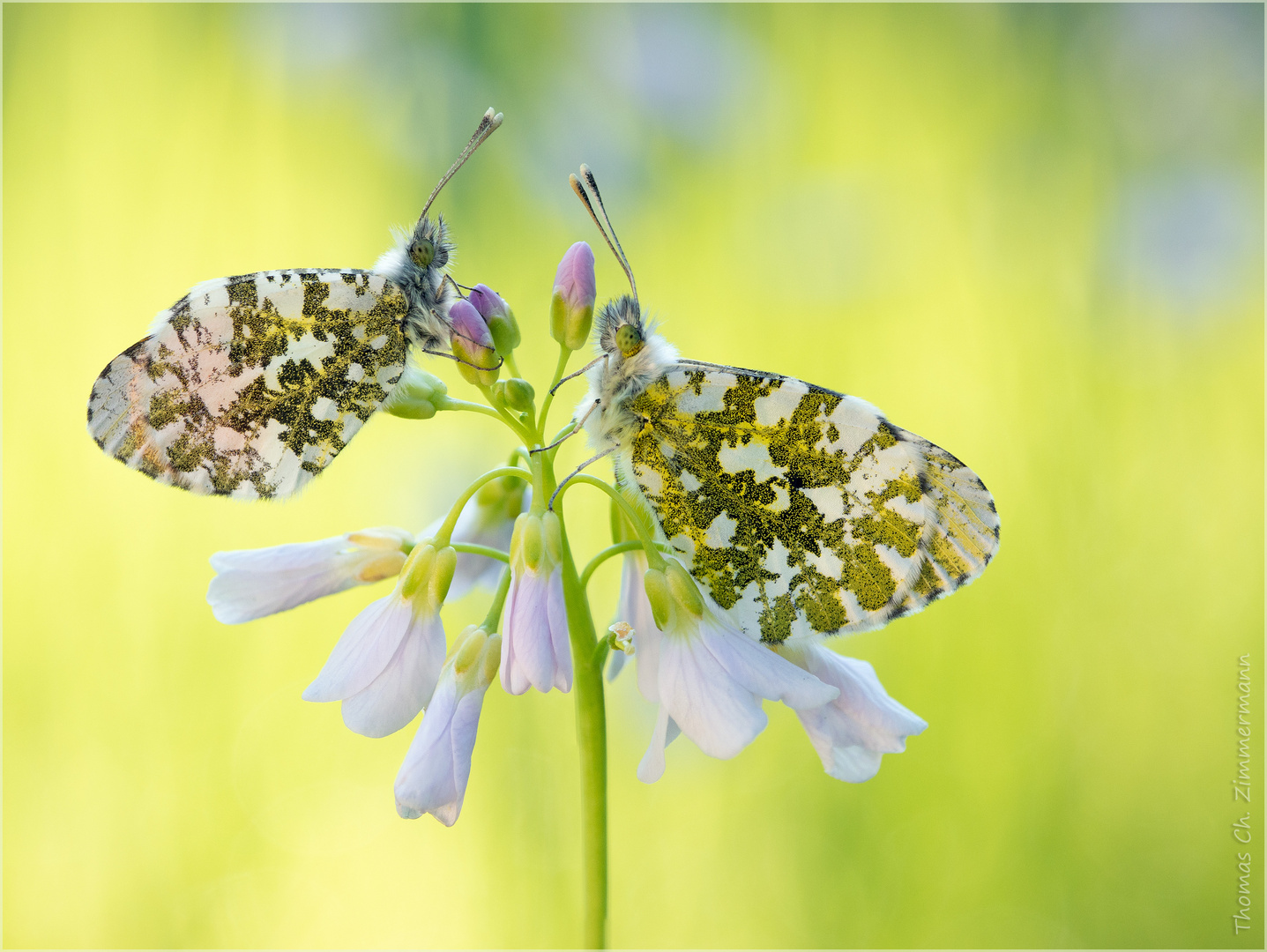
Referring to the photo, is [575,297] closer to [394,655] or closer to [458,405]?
[458,405]

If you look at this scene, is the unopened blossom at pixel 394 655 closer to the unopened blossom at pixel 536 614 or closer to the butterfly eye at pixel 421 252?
the unopened blossom at pixel 536 614

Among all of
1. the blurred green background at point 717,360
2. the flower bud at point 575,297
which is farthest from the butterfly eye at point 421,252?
the blurred green background at point 717,360

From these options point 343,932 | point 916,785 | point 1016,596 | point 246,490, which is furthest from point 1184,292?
point 343,932

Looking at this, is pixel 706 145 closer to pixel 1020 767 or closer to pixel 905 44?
pixel 905 44

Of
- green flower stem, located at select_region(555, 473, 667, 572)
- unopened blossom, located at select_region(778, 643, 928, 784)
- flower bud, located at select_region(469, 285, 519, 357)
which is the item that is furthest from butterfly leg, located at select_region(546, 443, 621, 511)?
unopened blossom, located at select_region(778, 643, 928, 784)

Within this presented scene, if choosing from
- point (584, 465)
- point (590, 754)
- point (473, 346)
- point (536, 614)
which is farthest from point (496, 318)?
point (590, 754)

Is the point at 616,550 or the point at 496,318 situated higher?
the point at 496,318

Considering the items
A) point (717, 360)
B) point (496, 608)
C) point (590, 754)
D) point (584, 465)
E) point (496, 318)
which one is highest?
point (717, 360)
